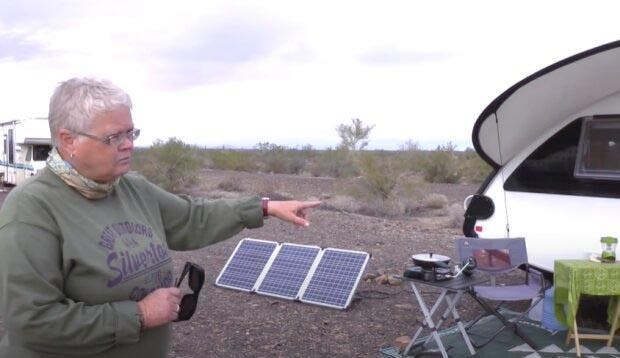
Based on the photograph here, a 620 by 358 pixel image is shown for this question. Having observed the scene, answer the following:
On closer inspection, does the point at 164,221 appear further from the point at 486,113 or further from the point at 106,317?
the point at 486,113

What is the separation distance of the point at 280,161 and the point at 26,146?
13504 millimetres

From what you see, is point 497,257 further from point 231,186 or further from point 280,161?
point 280,161

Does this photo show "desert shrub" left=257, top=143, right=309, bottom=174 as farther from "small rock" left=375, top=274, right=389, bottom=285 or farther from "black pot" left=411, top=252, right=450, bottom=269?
"black pot" left=411, top=252, right=450, bottom=269

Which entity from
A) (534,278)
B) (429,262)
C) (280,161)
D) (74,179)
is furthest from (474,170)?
(74,179)

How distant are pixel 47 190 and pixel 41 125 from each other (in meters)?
19.1

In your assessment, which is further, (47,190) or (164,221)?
(164,221)

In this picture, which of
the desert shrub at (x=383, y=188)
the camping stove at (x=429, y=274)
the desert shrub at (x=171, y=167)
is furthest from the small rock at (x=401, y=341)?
the desert shrub at (x=171, y=167)

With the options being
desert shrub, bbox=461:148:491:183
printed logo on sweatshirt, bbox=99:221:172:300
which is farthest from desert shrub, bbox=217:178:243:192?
printed logo on sweatshirt, bbox=99:221:172:300

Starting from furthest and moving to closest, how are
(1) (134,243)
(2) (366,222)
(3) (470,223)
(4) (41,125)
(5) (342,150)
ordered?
(5) (342,150)
(4) (41,125)
(2) (366,222)
(3) (470,223)
(1) (134,243)

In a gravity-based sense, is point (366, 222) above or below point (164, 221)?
below

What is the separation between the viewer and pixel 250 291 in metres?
6.58

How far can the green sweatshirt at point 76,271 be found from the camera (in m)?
1.97

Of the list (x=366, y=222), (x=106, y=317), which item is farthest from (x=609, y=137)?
(x=366, y=222)

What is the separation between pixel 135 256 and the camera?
7.48 feet
